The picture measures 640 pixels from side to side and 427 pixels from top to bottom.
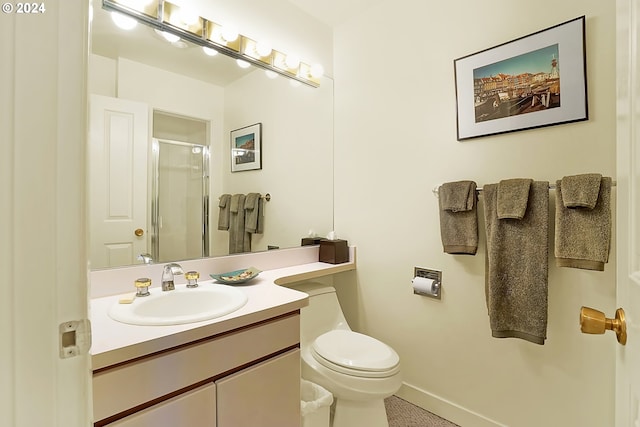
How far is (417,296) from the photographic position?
1.77 m

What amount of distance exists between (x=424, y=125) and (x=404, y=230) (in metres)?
0.63

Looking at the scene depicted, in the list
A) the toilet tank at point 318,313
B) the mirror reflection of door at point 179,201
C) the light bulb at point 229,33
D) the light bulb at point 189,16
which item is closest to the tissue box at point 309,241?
the toilet tank at point 318,313

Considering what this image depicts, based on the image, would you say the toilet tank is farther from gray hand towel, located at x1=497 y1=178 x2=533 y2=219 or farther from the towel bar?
gray hand towel, located at x1=497 y1=178 x2=533 y2=219

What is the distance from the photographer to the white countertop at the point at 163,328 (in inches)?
30.3

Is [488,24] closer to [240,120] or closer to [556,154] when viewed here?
[556,154]

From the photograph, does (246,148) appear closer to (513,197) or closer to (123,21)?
(123,21)

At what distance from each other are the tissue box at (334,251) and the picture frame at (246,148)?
2.25 feet

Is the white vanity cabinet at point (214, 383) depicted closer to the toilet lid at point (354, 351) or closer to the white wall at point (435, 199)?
the toilet lid at point (354, 351)

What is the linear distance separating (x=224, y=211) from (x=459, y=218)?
128 centimetres

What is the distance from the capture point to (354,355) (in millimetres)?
1478

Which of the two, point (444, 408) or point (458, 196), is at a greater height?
point (458, 196)

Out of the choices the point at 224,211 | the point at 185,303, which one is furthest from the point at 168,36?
the point at 185,303

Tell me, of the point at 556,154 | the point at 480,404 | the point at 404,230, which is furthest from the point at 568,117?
the point at 480,404

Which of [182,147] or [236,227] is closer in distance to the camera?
[182,147]
